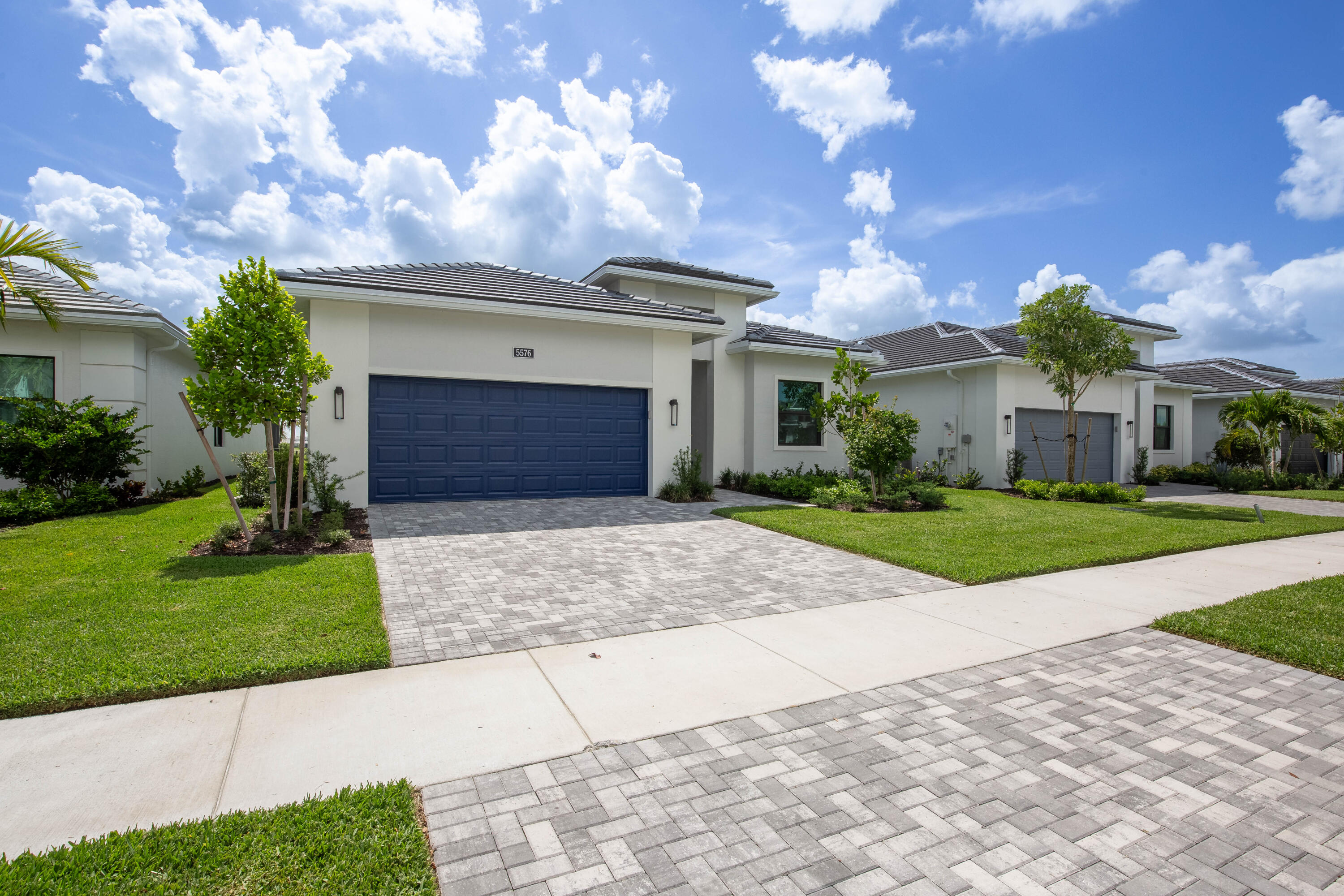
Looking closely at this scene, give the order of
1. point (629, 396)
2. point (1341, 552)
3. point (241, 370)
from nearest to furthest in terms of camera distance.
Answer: point (241, 370) → point (1341, 552) → point (629, 396)

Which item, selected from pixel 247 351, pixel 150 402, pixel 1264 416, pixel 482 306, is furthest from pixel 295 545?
pixel 1264 416

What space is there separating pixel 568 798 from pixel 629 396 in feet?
35.7

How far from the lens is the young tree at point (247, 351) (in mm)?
7523

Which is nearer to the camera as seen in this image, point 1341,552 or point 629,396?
point 1341,552

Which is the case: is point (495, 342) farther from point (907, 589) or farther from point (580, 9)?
point (907, 589)

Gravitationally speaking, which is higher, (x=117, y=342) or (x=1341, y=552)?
(x=117, y=342)

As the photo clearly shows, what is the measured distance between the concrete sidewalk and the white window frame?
10692 mm

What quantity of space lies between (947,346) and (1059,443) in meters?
4.30

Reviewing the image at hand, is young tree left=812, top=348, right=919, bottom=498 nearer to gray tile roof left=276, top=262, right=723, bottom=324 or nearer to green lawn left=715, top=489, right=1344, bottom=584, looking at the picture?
green lawn left=715, top=489, right=1344, bottom=584

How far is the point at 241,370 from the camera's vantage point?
7633mm

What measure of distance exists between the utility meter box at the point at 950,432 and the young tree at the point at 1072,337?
3.60m

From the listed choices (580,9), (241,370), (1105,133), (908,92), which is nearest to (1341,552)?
(1105,133)

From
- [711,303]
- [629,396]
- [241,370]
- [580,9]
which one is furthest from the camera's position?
[711,303]

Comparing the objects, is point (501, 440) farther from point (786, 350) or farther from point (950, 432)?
point (950, 432)
